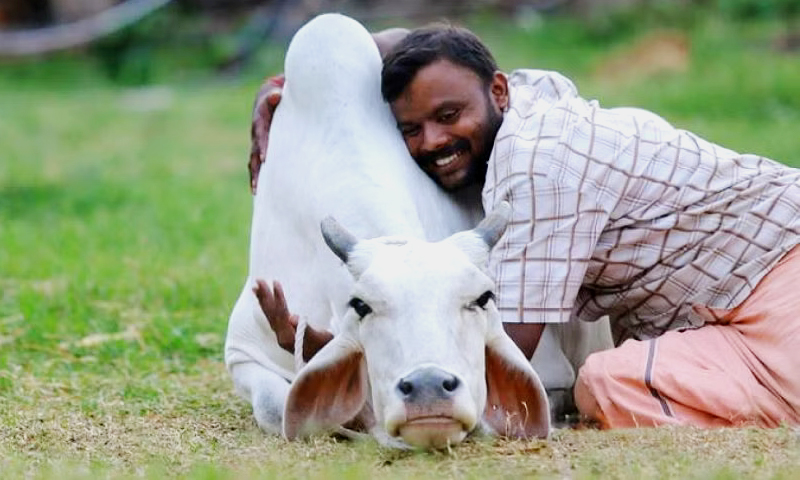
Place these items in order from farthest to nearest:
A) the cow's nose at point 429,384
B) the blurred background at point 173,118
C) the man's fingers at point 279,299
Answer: the blurred background at point 173,118, the man's fingers at point 279,299, the cow's nose at point 429,384


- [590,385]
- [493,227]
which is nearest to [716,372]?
[590,385]

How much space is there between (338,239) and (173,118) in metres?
9.11

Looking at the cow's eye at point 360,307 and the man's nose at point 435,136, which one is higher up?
the man's nose at point 435,136

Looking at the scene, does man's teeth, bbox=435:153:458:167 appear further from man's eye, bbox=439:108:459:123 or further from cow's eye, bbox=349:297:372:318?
cow's eye, bbox=349:297:372:318

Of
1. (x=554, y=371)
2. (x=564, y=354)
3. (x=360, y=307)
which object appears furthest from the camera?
(x=564, y=354)

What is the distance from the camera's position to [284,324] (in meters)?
4.75

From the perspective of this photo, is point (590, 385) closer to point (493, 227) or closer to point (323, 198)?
point (493, 227)

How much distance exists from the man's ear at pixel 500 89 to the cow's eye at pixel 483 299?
2.97 ft

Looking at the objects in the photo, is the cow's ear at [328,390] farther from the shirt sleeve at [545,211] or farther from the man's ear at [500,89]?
the man's ear at [500,89]

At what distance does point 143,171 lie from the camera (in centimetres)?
1110

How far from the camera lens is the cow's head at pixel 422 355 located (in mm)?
4082

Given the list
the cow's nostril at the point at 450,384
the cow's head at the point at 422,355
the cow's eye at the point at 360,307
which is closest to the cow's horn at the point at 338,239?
the cow's head at the point at 422,355

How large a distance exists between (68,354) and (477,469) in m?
2.74

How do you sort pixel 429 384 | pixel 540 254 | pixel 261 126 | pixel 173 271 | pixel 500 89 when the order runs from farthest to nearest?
pixel 173 271
pixel 261 126
pixel 500 89
pixel 540 254
pixel 429 384
